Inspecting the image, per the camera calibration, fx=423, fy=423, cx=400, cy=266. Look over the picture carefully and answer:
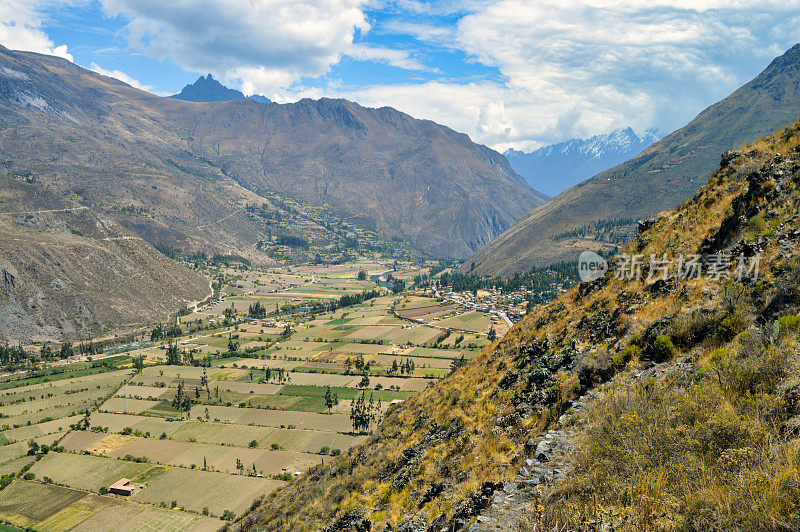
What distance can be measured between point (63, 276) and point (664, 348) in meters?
199

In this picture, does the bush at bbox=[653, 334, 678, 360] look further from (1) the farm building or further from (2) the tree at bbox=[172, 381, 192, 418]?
(2) the tree at bbox=[172, 381, 192, 418]

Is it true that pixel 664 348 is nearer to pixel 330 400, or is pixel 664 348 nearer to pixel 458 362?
pixel 330 400

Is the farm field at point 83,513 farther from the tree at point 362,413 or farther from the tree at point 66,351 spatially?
the tree at point 66,351

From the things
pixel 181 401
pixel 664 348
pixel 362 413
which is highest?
pixel 664 348

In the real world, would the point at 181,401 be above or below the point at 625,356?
below

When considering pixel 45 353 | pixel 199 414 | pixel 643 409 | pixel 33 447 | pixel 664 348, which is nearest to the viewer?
pixel 643 409

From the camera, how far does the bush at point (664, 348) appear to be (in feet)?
46.7

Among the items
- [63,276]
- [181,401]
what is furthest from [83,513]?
[63,276]

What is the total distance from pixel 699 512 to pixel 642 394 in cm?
522

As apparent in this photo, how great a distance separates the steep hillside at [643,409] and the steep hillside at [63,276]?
163142mm

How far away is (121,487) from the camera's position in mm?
66812

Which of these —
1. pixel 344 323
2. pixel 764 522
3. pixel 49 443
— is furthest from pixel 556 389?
pixel 344 323

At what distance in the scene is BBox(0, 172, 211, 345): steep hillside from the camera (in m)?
145

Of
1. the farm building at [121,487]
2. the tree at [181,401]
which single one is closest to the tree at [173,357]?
the tree at [181,401]
